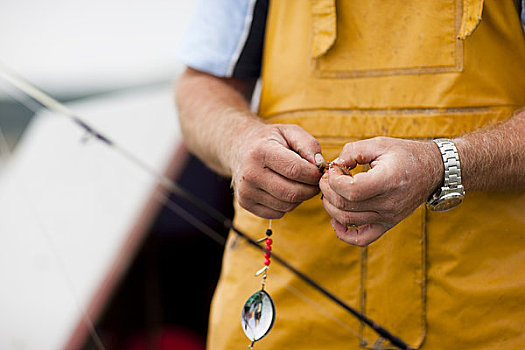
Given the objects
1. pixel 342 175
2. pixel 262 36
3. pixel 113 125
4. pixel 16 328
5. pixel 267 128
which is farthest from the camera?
pixel 113 125

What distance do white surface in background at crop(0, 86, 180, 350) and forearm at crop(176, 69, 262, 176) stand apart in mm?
1067

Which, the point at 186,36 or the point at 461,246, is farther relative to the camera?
the point at 186,36

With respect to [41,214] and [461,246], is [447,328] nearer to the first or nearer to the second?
[461,246]

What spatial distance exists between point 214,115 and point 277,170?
0.32 meters

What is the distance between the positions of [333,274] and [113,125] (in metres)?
1.83

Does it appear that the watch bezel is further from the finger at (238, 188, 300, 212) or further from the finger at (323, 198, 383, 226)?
the finger at (238, 188, 300, 212)

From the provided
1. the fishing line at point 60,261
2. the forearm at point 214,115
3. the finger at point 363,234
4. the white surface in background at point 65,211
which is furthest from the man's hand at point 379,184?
the white surface in background at point 65,211

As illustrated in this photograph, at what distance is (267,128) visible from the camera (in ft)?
2.67

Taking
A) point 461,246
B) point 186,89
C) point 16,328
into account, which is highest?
point 186,89

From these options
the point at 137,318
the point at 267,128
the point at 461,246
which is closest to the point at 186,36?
the point at 267,128

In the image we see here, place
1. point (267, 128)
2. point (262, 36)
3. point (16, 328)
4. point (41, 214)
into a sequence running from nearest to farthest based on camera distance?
point (267, 128)
point (262, 36)
point (16, 328)
point (41, 214)

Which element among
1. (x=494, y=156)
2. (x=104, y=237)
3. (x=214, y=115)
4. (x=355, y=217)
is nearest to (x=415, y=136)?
(x=494, y=156)

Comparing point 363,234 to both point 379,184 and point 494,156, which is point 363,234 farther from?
point 494,156

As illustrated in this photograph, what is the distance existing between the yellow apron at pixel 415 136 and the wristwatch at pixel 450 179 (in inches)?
4.7
